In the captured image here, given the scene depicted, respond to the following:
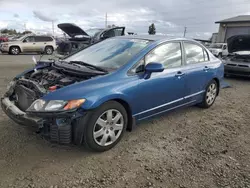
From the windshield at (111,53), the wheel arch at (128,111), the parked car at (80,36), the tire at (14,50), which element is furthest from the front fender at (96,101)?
the tire at (14,50)

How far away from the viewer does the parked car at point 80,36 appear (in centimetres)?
1107

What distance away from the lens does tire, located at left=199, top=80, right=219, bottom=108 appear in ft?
16.8

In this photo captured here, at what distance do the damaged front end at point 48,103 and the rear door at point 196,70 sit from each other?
72.8 inches

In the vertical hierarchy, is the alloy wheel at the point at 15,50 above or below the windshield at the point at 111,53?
below

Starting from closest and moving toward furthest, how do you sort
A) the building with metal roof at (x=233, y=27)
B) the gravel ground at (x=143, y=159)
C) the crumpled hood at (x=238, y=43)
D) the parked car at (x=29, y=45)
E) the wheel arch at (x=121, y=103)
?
1. the gravel ground at (x=143, y=159)
2. the wheel arch at (x=121, y=103)
3. the crumpled hood at (x=238, y=43)
4. the parked car at (x=29, y=45)
5. the building with metal roof at (x=233, y=27)

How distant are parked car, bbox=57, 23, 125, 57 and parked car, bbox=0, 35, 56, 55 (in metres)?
6.29

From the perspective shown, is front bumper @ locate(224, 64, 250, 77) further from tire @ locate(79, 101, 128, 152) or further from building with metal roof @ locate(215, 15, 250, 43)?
building with metal roof @ locate(215, 15, 250, 43)

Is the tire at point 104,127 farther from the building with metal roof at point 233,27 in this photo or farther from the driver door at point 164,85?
the building with metal roof at point 233,27

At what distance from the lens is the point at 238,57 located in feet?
30.2

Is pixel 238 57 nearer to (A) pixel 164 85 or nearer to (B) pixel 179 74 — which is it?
(B) pixel 179 74

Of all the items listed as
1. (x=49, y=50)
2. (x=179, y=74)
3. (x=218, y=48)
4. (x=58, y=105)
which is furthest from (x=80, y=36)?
(x=218, y=48)

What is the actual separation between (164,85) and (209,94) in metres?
1.80

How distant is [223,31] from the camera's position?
31.3 metres

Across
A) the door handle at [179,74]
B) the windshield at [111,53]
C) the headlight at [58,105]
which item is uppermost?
the windshield at [111,53]
